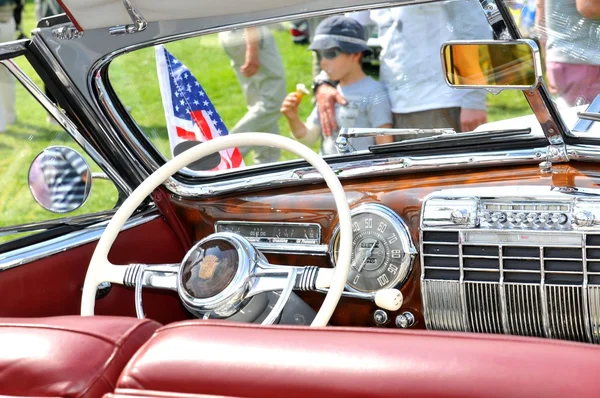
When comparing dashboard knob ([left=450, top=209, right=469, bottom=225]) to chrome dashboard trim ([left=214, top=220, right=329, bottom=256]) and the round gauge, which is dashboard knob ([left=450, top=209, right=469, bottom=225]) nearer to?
the round gauge

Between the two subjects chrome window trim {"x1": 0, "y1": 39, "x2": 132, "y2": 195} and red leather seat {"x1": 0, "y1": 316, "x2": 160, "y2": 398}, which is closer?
red leather seat {"x1": 0, "y1": 316, "x2": 160, "y2": 398}

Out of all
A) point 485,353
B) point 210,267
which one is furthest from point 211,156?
point 485,353

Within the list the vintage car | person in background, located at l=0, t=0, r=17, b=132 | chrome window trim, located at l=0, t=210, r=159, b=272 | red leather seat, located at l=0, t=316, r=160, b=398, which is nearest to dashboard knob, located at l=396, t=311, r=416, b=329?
the vintage car

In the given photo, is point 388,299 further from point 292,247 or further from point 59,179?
point 59,179

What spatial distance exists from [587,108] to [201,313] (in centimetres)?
116

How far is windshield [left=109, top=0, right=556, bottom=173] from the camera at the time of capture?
2455mm

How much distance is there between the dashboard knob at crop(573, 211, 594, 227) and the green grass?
911 millimetres

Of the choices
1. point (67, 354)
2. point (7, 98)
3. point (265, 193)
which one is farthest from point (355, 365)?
point (7, 98)

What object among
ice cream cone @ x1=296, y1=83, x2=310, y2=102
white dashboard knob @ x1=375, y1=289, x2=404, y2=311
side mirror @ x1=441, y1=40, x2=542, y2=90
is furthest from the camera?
ice cream cone @ x1=296, y1=83, x2=310, y2=102

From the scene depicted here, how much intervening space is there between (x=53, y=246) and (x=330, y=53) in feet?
3.39

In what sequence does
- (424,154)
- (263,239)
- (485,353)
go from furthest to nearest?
(263,239) < (424,154) < (485,353)

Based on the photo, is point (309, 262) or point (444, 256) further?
point (309, 262)

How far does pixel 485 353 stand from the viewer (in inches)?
55.8

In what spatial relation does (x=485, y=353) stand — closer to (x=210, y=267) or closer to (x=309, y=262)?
(x=210, y=267)
